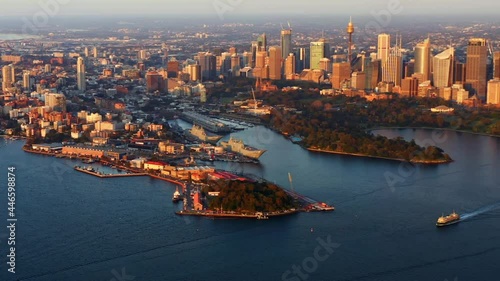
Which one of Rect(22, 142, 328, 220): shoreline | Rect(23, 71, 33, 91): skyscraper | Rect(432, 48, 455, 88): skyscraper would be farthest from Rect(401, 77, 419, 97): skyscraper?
Rect(22, 142, 328, 220): shoreline

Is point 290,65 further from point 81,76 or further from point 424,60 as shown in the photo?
point 81,76

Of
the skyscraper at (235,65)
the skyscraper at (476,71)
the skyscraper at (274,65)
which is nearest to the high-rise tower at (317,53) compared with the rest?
the skyscraper at (274,65)

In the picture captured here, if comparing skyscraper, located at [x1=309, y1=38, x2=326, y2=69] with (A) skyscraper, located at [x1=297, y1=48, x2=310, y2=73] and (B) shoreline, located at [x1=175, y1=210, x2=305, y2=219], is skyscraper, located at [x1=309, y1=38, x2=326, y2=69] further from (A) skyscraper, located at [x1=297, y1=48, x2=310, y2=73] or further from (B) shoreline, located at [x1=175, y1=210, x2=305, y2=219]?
(B) shoreline, located at [x1=175, y1=210, x2=305, y2=219]

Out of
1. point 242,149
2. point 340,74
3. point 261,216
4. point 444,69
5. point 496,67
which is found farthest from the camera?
point 340,74

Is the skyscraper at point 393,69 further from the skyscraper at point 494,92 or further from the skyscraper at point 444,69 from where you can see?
the skyscraper at point 494,92

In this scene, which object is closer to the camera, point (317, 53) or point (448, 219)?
point (448, 219)

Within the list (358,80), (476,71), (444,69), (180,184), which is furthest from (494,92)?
(180,184)

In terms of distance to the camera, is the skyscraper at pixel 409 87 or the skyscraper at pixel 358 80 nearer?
the skyscraper at pixel 409 87

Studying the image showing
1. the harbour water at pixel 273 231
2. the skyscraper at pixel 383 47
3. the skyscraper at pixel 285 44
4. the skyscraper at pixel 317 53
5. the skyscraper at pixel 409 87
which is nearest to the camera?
the harbour water at pixel 273 231
